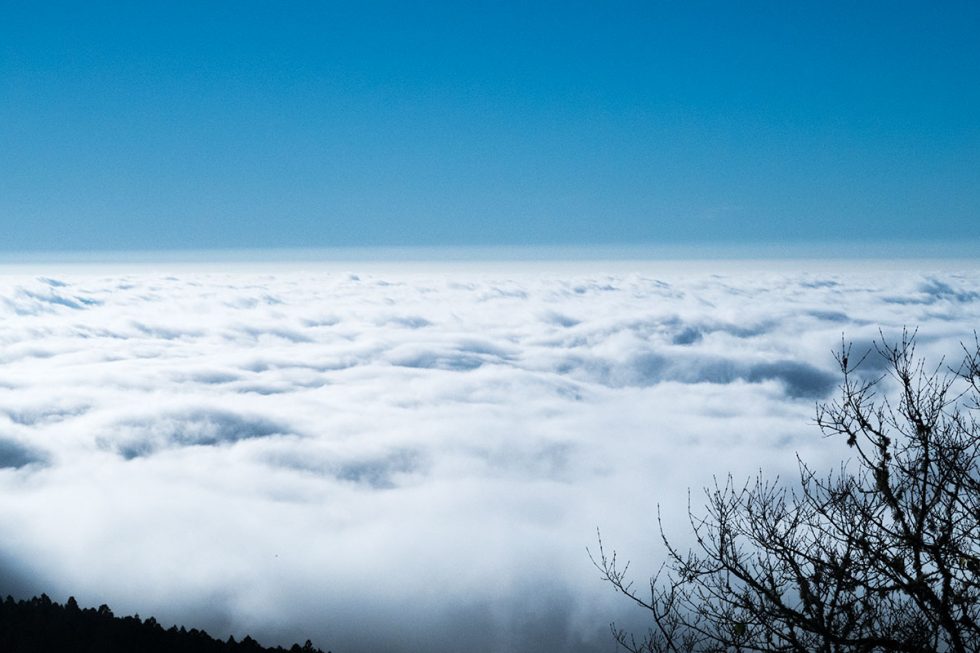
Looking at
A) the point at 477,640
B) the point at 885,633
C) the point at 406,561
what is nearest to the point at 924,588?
the point at 885,633

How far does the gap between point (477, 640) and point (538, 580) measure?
1765cm

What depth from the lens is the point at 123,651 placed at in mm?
57781

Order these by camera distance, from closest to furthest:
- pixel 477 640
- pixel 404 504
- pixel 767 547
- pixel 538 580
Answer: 1. pixel 767 547
2. pixel 477 640
3. pixel 538 580
4. pixel 404 504

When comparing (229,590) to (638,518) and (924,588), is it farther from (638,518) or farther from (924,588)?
(924,588)

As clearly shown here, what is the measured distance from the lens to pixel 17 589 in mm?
162250

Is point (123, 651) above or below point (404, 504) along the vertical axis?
above

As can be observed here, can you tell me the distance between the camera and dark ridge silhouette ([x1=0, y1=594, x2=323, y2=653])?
189 feet

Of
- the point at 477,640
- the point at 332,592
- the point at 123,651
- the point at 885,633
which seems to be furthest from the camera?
the point at 332,592

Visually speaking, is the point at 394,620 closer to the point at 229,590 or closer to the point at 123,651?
the point at 229,590

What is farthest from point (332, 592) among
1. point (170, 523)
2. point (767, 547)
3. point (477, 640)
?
point (767, 547)

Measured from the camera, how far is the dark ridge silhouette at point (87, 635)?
57531 mm

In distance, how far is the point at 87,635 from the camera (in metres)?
61.4

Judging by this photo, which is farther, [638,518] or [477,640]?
[638,518]

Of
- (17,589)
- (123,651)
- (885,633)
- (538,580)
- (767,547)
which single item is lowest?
(17,589)
